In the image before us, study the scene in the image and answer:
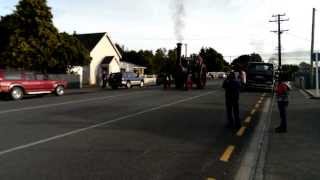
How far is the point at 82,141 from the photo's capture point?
12062 millimetres

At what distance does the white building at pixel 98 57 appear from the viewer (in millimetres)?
65688

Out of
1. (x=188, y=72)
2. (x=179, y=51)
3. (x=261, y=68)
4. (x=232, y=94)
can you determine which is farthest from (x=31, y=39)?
(x=232, y=94)

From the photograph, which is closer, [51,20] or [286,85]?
[286,85]

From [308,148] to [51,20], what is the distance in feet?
134

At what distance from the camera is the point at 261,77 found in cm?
3750

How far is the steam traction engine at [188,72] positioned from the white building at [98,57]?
2463 cm

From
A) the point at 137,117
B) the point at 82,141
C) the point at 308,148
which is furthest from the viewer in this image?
the point at 137,117

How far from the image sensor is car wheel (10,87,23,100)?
30438 mm

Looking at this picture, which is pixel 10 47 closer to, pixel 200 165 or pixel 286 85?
pixel 286 85

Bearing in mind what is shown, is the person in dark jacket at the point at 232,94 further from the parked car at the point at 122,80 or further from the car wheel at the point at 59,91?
the parked car at the point at 122,80

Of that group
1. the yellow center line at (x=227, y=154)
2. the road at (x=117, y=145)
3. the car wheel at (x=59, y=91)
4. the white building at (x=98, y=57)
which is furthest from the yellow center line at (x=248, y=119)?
the white building at (x=98, y=57)

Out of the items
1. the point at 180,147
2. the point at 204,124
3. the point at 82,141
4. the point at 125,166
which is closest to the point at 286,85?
the point at 204,124

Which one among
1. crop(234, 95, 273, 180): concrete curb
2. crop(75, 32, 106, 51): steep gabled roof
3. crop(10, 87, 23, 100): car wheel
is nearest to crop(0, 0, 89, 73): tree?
crop(10, 87, 23, 100): car wheel

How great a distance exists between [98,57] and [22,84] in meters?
36.5
